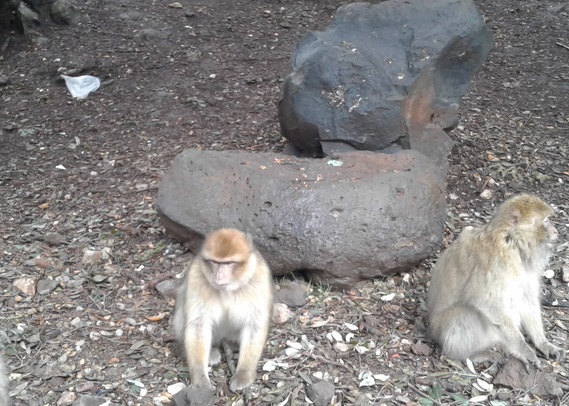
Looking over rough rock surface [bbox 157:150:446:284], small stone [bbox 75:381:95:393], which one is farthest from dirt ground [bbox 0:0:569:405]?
rough rock surface [bbox 157:150:446:284]

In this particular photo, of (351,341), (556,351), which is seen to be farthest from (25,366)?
(556,351)

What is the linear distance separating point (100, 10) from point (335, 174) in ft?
22.6

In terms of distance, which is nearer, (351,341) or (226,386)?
(226,386)

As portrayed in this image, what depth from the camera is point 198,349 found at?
4434mm

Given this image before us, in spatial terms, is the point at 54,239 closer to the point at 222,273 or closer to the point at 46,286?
the point at 46,286

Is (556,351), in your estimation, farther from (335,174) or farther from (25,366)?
(25,366)

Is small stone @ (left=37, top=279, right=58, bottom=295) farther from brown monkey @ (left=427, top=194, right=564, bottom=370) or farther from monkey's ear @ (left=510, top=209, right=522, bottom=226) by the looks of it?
monkey's ear @ (left=510, top=209, right=522, bottom=226)

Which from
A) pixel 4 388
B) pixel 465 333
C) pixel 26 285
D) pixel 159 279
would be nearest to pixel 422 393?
pixel 465 333

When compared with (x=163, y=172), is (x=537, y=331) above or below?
above

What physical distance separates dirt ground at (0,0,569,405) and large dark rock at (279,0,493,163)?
36.8 inches

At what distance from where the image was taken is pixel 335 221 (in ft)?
16.8

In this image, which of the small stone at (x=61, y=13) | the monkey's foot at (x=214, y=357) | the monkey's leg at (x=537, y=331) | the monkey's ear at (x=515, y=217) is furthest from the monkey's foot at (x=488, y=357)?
the small stone at (x=61, y=13)

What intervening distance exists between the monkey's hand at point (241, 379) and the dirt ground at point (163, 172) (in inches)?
2.4

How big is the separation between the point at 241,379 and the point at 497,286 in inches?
69.8
